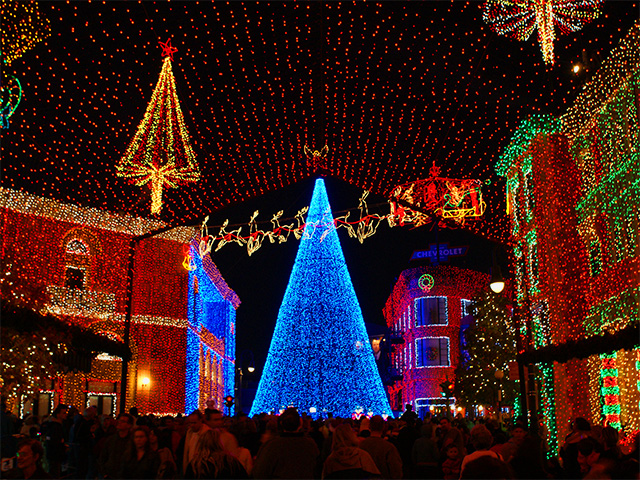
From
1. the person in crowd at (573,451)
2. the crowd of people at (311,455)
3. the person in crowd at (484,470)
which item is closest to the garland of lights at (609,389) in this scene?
the crowd of people at (311,455)

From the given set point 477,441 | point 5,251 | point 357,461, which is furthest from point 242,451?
point 5,251

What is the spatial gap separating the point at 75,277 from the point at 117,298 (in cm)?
232

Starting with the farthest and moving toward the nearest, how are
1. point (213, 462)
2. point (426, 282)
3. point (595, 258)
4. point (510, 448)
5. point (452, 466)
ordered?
1. point (426, 282)
2. point (595, 258)
3. point (452, 466)
4. point (510, 448)
5. point (213, 462)

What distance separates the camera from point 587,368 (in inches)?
882

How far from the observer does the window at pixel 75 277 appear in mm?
32812

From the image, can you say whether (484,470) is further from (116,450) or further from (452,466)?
(116,450)

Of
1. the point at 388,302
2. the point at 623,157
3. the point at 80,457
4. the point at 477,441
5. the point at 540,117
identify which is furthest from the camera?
the point at 388,302

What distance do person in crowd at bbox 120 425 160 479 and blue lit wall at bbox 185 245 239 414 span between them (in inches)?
1161

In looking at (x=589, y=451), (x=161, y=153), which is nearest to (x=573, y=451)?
(x=589, y=451)

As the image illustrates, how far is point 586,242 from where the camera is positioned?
70.0ft

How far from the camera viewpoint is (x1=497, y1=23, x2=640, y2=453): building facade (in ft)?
57.1

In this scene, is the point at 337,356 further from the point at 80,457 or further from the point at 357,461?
the point at 357,461

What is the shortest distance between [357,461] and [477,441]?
4.11ft

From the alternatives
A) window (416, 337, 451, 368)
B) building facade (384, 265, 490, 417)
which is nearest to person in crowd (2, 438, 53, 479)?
building facade (384, 265, 490, 417)
